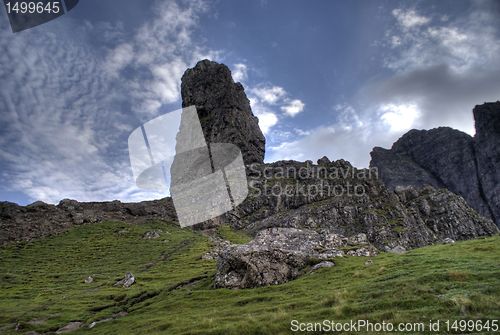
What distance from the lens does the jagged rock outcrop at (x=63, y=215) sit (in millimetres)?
125938

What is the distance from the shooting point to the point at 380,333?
18.6m

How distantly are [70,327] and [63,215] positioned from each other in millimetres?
120069

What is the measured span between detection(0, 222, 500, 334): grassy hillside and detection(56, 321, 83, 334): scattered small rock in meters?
1.01

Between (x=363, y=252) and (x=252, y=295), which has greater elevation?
(x=363, y=252)

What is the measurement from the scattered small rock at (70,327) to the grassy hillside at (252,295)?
3.32ft

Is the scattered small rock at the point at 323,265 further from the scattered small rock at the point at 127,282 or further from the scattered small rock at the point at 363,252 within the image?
the scattered small rock at the point at 127,282

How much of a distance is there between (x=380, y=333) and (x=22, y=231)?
14261 cm

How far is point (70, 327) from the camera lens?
40375 mm

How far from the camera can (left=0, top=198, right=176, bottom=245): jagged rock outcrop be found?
126m

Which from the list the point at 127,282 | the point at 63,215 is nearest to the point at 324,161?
the point at 63,215

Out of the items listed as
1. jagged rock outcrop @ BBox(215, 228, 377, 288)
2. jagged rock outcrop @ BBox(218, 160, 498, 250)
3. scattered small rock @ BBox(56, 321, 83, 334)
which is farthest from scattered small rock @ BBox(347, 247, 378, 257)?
jagged rock outcrop @ BBox(218, 160, 498, 250)

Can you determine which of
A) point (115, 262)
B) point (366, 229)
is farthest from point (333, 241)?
point (366, 229)

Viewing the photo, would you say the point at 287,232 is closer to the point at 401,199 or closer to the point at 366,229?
the point at 366,229

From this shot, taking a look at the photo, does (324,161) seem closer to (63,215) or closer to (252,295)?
(63,215)
